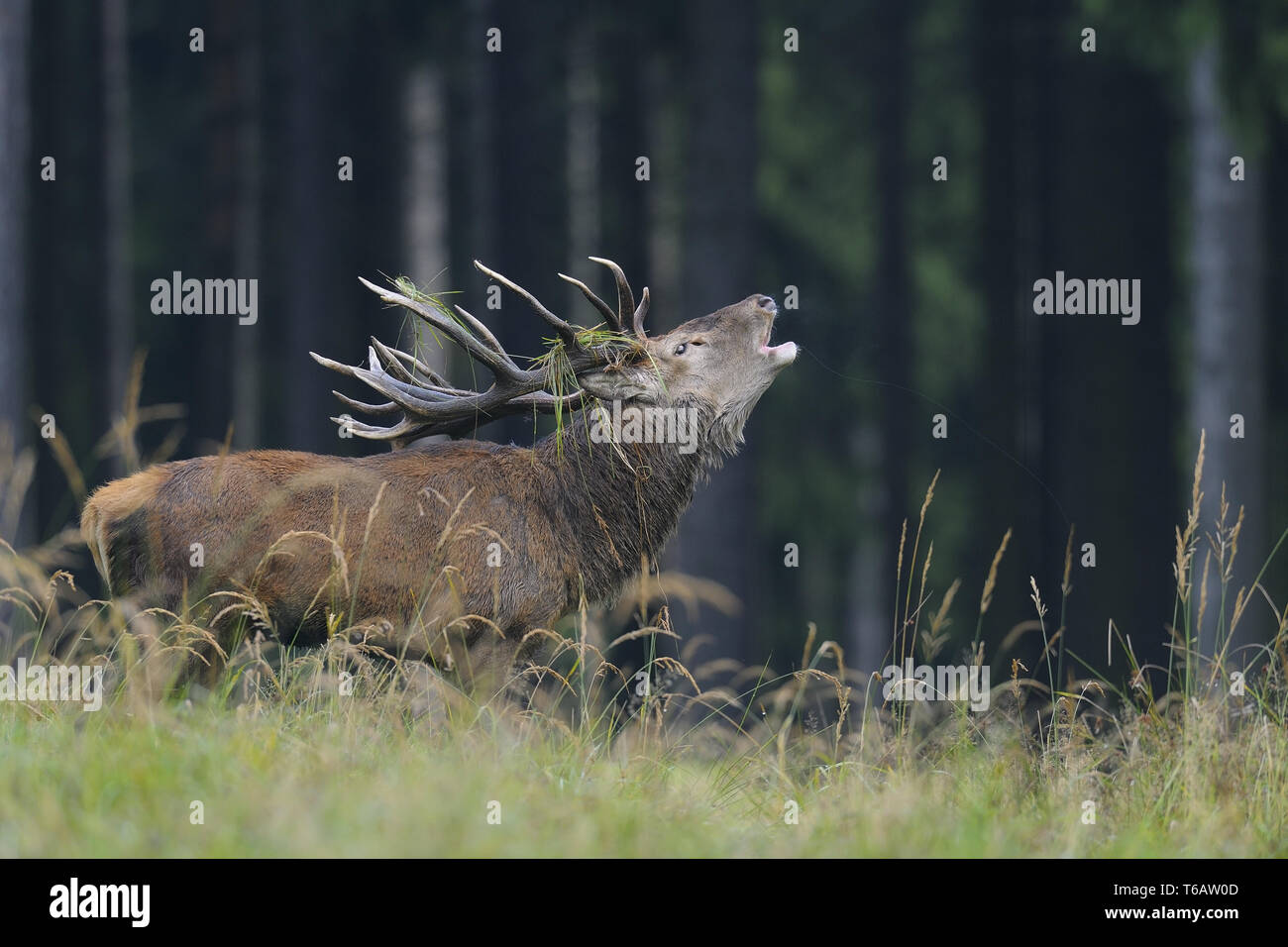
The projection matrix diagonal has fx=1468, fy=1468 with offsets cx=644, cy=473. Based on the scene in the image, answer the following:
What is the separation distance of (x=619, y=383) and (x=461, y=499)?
1028mm

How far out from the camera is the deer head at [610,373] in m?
6.36

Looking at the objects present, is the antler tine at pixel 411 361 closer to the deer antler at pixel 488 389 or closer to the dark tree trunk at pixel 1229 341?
the deer antler at pixel 488 389

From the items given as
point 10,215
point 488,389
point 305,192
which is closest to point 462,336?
point 488,389

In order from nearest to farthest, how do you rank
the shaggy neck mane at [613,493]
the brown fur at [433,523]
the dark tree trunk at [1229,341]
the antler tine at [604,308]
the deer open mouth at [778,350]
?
the brown fur at [433,523]
the antler tine at [604,308]
the shaggy neck mane at [613,493]
the deer open mouth at [778,350]
the dark tree trunk at [1229,341]

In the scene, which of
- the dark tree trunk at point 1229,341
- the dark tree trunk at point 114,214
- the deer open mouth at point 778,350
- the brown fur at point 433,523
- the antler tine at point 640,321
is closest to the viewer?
the brown fur at point 433,523

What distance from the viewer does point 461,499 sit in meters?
5.87

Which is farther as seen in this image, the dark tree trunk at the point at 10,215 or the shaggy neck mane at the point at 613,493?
the dark tree trunk at the point at 10,215

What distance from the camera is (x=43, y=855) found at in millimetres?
3584

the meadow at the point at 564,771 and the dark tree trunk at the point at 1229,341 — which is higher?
the dark tree trunk at the point at 1229,341

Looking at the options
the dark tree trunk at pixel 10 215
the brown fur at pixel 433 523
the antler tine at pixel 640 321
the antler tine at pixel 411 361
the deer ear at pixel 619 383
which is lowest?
the brown fur at pixel 433 523

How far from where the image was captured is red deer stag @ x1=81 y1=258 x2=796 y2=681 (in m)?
5.62

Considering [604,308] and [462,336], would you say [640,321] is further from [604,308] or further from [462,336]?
[462,336]

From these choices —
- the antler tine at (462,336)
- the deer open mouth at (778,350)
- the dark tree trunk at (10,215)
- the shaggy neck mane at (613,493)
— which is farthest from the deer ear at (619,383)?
the dark tree trunk at (10,215)
